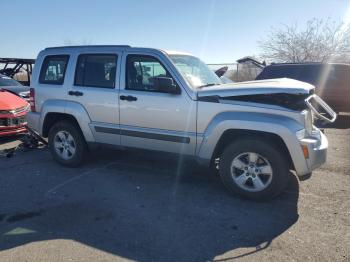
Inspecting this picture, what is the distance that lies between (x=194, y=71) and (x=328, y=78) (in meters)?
7.47

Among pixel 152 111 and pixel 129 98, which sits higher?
pixel 129 98

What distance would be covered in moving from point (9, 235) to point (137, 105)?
241 cm

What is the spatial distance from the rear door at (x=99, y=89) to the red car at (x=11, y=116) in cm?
273

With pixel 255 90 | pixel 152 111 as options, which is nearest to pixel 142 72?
pixel 152 111

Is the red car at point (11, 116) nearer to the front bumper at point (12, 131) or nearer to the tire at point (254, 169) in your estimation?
the front bumper at point (12, 131)

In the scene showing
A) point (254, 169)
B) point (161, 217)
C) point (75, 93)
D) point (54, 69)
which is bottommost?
point (161, 217)

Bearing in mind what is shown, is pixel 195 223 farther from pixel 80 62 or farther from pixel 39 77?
pixel 39 77

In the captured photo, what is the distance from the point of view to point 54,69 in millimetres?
6148

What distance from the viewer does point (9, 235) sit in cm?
375

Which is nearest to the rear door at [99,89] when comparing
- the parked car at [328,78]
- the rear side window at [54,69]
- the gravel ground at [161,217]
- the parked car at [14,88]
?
the rear side window at [54,69]

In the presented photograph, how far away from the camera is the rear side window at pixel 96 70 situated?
5539 millimetres

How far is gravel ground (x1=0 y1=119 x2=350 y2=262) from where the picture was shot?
3406 millimetres

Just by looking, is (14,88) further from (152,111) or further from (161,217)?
(161,217)

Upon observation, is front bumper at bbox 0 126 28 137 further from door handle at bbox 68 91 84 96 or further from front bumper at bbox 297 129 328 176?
front bumper at bbox 297 129 328 176
